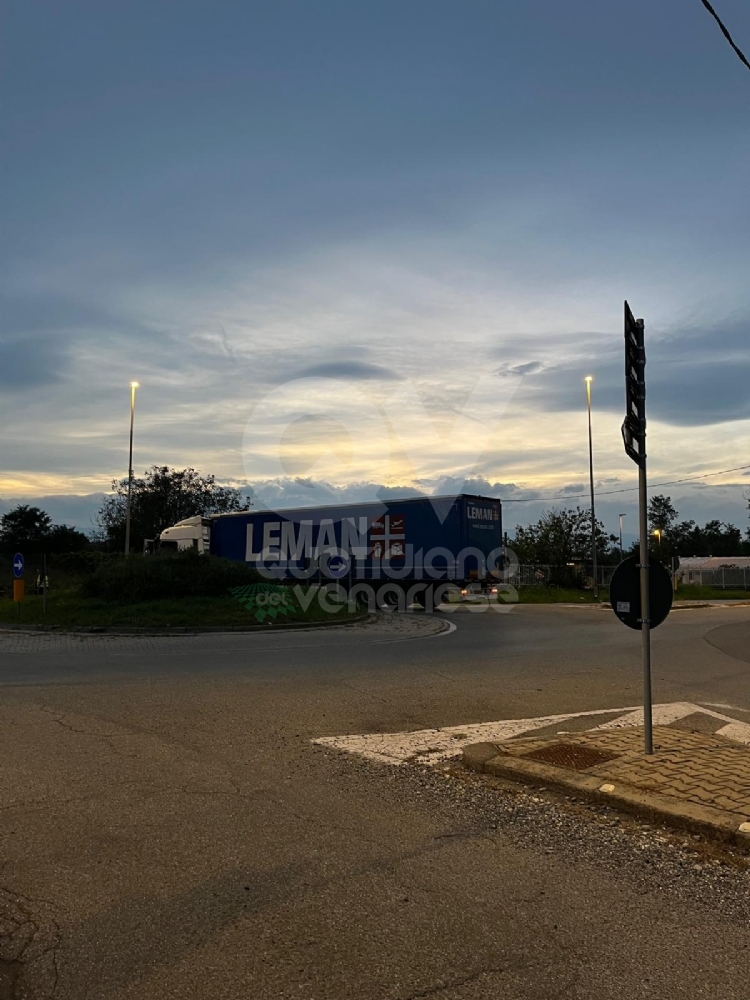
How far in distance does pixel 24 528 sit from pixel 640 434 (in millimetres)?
62456

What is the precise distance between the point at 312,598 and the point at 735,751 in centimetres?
1932

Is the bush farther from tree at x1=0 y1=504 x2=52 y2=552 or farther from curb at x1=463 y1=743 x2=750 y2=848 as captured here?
tree at x1=0 y1=504 x2=52 y2=552

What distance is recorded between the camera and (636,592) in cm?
669

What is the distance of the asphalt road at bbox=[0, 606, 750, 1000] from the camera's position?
340cm

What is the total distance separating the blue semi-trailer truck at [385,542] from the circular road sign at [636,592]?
778 inches

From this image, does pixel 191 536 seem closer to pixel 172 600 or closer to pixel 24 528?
pixel 172 600

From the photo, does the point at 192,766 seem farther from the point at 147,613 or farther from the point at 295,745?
the point at 147,613

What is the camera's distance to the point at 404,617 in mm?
24250

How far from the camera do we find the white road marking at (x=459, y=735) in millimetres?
7133

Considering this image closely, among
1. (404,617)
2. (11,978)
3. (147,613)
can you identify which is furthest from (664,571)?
(404,617)

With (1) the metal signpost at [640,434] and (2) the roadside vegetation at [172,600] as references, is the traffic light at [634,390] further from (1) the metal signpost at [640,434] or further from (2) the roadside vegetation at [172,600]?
(2) the roadside vegetation at [172,600]

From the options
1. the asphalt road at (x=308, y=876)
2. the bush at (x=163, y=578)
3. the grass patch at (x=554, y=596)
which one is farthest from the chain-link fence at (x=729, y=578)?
the asphalt road at (x=308, y=876)

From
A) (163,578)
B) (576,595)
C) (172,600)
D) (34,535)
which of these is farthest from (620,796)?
(34,535)

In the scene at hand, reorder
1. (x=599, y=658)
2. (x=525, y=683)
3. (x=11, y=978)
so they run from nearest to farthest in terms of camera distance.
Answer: (x=11, y=978) < (x=525, y=683) < (x=599, y=658)
